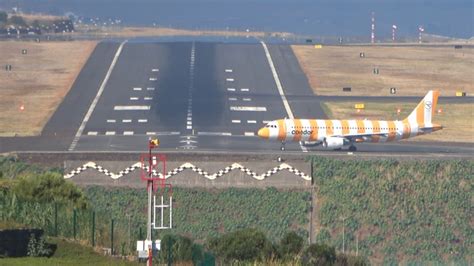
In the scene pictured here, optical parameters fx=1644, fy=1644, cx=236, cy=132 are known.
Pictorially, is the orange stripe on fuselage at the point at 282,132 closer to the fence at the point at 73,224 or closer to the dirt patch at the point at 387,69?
the dirt patch at the point at 387,69

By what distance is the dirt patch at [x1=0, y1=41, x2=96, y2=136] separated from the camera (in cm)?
11575

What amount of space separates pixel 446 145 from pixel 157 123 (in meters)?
21.4

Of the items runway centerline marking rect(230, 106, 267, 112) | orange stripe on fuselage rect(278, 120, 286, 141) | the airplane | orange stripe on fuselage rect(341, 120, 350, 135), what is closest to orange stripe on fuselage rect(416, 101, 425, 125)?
the airplane

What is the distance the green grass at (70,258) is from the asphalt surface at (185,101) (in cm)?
4842

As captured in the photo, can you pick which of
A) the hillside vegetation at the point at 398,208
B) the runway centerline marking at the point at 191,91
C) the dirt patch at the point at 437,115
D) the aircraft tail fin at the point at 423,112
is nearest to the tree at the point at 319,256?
the hillside vegetation at the point at 398,208

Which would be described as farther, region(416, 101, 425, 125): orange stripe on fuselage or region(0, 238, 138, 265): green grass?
region(416, 101, 425, 125): orange stripe on fuselage

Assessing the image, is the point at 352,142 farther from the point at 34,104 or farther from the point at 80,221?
the point at 80,221

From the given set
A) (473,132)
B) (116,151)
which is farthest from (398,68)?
(116,151)

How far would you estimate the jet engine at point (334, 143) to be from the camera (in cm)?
10212

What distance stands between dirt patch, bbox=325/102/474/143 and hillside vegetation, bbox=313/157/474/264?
17207 millimetres

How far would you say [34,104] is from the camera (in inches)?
4914

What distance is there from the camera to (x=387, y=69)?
154 metres

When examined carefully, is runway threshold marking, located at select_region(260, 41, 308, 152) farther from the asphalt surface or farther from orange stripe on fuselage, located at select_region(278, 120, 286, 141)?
orange stripe on fuselage, located at select_region(278, 120, 286, 141)

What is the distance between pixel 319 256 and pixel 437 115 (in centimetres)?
6573
